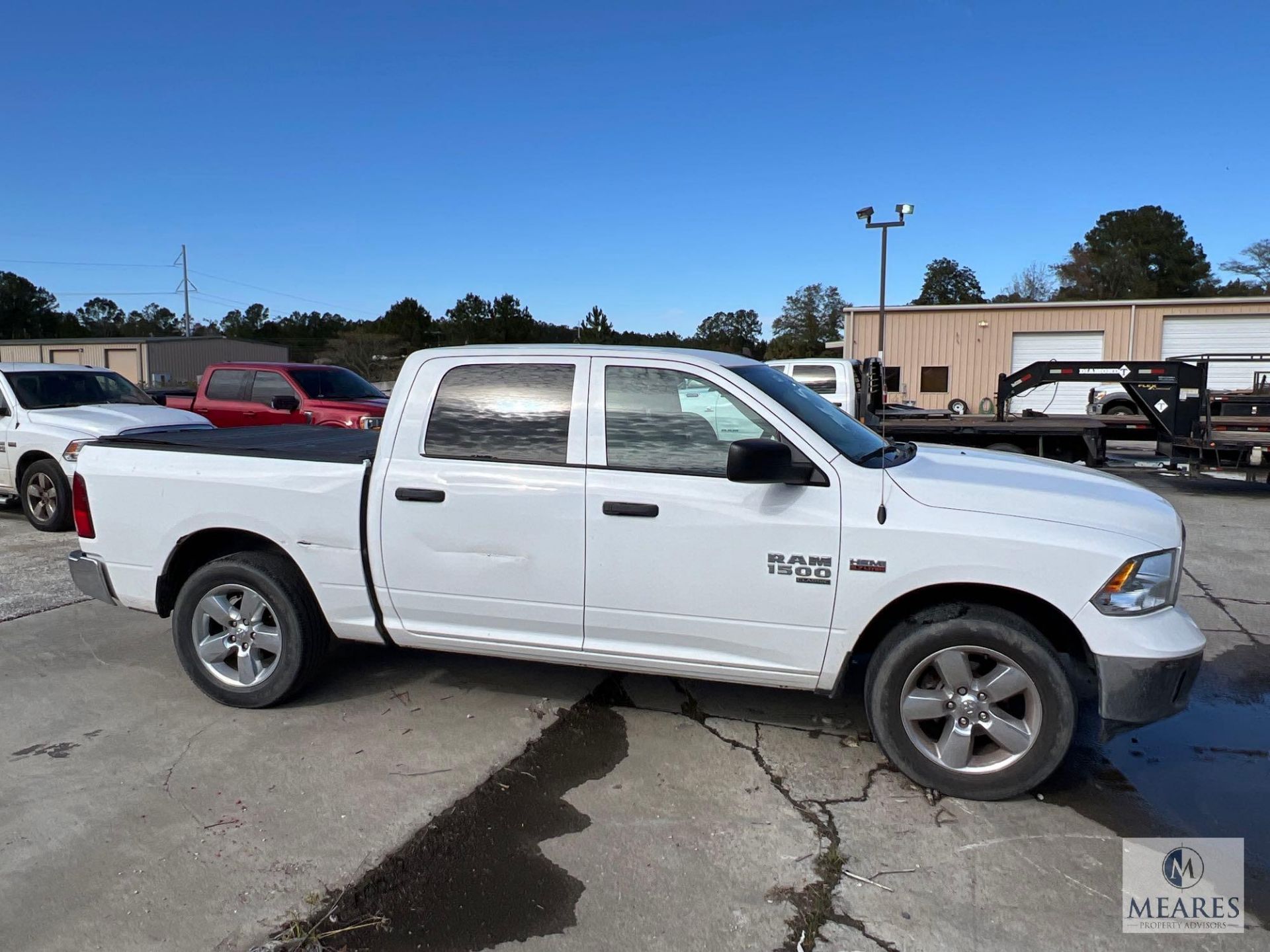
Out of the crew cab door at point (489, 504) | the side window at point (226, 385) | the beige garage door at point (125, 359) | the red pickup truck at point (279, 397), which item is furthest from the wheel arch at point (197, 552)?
the beige garage door at point (125, 359)

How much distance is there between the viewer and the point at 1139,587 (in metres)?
3.37

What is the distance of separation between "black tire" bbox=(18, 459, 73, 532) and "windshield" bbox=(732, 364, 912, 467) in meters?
8.12

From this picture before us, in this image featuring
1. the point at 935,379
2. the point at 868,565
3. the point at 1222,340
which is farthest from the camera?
the point at 935,379

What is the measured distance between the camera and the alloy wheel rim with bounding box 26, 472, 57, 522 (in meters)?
9.01

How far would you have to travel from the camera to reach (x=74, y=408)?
9656mm

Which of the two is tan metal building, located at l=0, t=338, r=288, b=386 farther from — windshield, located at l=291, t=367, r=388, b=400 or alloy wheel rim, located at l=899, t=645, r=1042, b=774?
alloy wheel rim, located at l=899, t=645, r=1042, b=774

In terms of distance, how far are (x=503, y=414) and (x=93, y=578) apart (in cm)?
259

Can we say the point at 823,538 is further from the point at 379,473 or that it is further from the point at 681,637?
the point at 379,473

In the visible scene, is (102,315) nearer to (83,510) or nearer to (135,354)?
(135,354)

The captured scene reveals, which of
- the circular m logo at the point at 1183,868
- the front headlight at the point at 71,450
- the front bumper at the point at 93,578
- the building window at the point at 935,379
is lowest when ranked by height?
the circular m logo at the point at 1183,868

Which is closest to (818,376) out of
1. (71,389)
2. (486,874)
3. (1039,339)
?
(71,389)

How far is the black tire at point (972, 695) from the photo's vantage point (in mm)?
3406

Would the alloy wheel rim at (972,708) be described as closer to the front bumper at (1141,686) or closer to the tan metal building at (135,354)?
the front bumper at (1141,686)

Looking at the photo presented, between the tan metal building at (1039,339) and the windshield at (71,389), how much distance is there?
2298 centimetres
